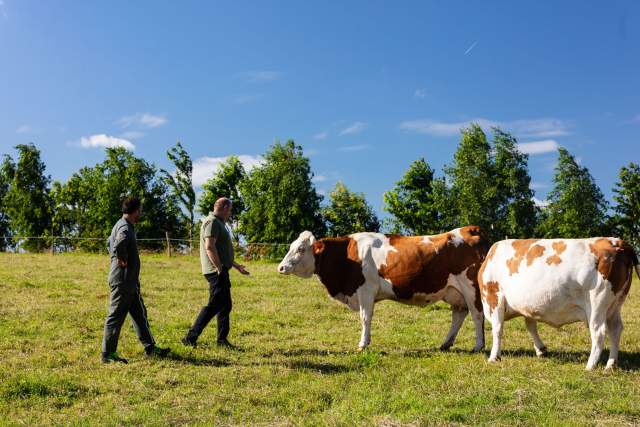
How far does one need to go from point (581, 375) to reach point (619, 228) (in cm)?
5032

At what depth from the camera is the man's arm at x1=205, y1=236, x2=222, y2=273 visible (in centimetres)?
901

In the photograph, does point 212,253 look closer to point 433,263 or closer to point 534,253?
point 433,263

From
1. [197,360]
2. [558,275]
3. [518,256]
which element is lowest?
[197,360]

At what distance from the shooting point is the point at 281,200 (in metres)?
56.8

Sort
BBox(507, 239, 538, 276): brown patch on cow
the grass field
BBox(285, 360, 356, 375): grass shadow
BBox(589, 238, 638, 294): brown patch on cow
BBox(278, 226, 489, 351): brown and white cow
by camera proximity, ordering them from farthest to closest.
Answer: BBox(278, 226, 489, 351): brown and white cow < BBox(507, 239, 538, 276): brown patch on cow < BBox(285, 360, 356, 375): grass shadow < BBox(589, 238, 638, 294): brown patch on cow < the grass field

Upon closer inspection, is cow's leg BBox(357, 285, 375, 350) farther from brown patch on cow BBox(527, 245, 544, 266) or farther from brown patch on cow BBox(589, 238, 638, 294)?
brown patch on cow BBox(589, 238, 638, 294)

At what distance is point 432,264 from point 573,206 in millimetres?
45999

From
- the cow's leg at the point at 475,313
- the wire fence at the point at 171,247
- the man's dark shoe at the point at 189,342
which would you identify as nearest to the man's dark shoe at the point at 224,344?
the man's dark shoe at the point at 189,342

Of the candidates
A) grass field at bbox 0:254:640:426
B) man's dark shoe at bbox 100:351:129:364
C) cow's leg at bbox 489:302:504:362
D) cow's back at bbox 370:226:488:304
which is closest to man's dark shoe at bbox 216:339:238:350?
→ grass field at bbox 0:254:640:426

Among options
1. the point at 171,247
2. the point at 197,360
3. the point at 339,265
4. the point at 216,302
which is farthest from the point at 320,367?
the point at 171,247

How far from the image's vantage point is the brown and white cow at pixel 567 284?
7.34 m

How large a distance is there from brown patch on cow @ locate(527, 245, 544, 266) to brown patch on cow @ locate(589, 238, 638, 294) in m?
0.65

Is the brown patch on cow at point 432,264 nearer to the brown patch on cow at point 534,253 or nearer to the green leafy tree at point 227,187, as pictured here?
the brown patch on cow at point 534,253

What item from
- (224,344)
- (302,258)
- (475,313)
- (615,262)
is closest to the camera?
(615,262)
